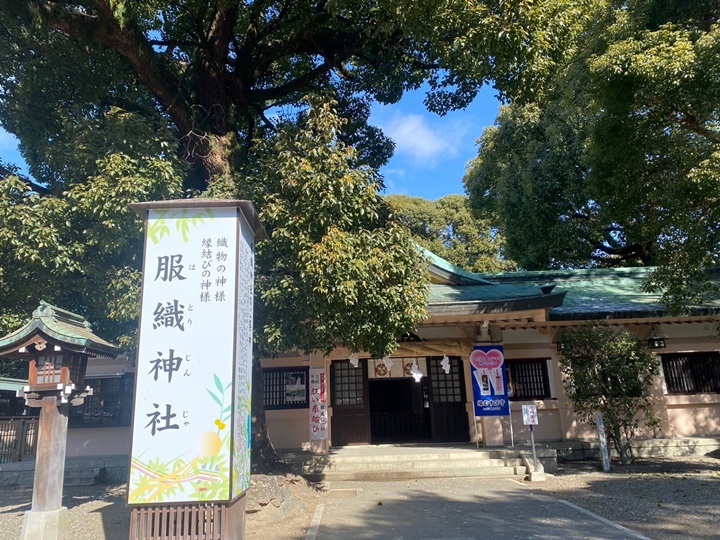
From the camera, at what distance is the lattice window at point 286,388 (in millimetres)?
12566

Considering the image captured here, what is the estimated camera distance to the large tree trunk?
28.0 ft

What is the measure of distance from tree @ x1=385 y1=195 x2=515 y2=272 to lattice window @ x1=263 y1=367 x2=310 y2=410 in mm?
17299

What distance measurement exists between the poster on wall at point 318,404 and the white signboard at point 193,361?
6.48 metres

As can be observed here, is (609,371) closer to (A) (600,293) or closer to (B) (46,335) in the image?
(A) (600,293)

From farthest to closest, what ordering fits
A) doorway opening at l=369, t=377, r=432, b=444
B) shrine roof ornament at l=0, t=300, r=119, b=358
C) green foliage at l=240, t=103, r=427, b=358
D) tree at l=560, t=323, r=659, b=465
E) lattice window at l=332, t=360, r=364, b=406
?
doorway opening at l=369, t=377, r=432, b=444 < lattice window at l=332, t=360, r=364, b=406 < tree at l=560, t=323, r=659, b=465 < green foliage at l=240, t=103, r=427, b=358 < shrine roof ornament at l=0, t=300, r=119, b=358

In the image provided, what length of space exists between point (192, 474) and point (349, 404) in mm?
8458

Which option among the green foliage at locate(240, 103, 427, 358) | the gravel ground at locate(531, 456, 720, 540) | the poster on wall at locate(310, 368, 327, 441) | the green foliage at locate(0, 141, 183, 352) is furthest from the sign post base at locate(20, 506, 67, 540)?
the gravel ground at locate(531, 456, 720, 540)

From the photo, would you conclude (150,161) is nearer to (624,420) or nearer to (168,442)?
(168,442)

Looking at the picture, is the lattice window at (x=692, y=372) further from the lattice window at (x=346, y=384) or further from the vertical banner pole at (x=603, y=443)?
the lattice window at (x=346, y=384)

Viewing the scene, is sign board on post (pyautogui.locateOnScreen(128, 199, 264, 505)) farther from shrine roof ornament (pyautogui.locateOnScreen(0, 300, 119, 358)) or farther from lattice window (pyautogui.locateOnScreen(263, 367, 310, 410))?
lattice window (pyautogui.locateOnScreen(263, 367, 310, 410))

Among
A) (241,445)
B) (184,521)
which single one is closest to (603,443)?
(241,445)

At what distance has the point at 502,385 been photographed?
1177 cm

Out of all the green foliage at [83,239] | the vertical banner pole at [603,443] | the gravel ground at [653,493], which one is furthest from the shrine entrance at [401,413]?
the green foliage at [83,239]

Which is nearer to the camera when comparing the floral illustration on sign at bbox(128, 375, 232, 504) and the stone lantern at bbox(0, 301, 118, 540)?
the floral illustration on sign at bbox(128, 375, 232, 504)
